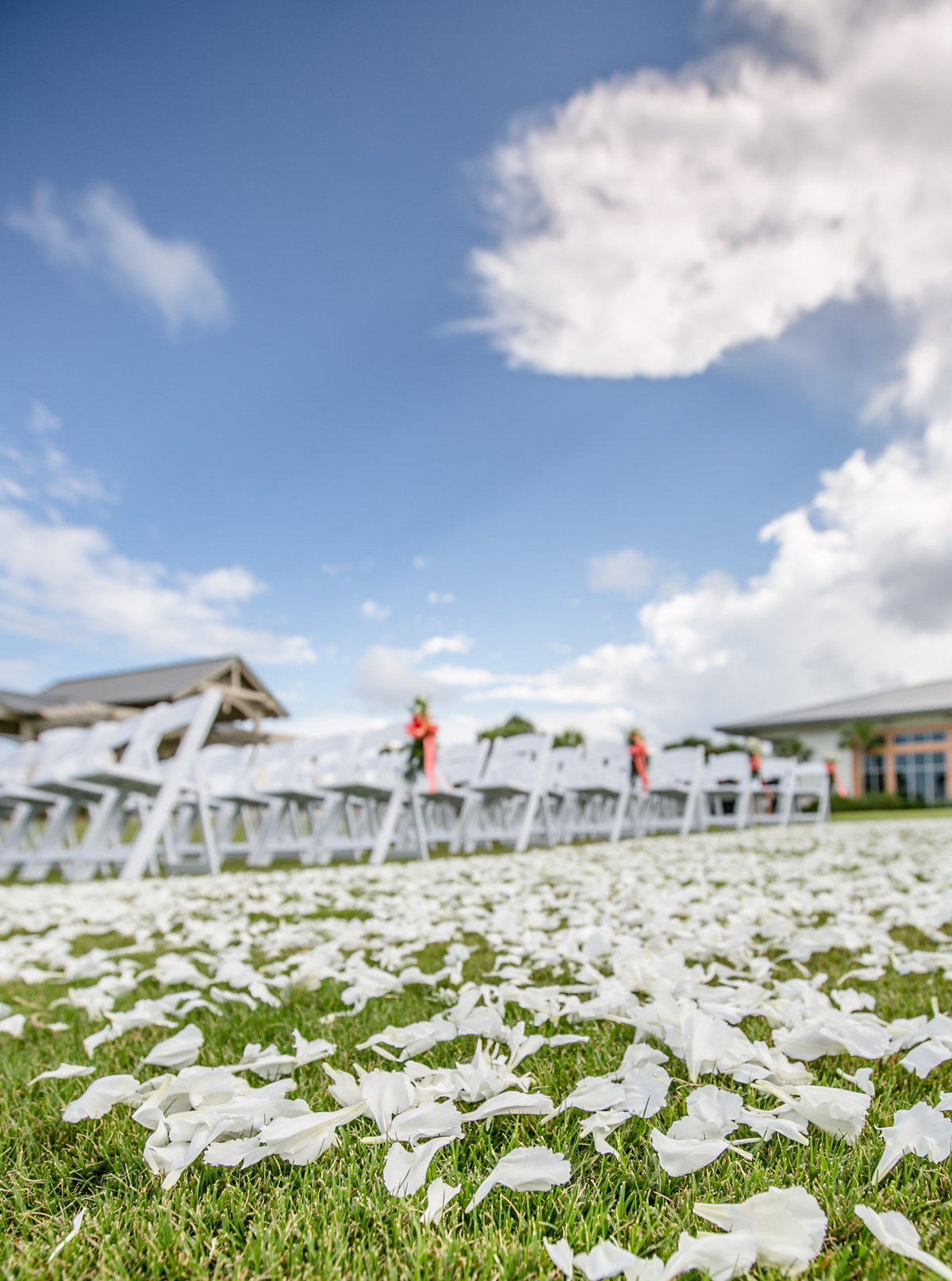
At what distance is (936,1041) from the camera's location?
4.78ft

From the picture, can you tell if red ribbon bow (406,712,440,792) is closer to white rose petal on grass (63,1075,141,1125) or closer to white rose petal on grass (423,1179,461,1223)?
white rose petal on grass (63,1075,141,1125)

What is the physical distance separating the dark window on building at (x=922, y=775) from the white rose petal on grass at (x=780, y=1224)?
41.6m

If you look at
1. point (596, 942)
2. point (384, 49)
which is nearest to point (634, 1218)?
point (596, 942)

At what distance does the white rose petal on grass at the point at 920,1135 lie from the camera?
3.30 ft

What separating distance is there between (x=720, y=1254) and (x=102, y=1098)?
0.98 metres

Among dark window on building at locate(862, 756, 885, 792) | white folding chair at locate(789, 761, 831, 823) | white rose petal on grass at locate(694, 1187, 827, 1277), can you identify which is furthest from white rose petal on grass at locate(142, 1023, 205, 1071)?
dark window on building at locate(862, 756, 885, 792)

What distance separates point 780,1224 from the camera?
0.79m

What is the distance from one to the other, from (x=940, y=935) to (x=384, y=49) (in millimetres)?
13779

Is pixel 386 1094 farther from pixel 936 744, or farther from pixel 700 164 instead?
pixel 936 744

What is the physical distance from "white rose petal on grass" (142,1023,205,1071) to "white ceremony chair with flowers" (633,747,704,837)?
11.2m

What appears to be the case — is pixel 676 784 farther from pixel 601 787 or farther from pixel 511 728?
pixel 511 728

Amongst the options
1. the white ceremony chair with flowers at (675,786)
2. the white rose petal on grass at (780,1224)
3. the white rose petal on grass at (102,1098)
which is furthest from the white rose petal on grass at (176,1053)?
the white ceremony chair with flowers at (675,786)

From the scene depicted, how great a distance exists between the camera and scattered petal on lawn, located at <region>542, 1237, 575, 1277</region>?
75cm

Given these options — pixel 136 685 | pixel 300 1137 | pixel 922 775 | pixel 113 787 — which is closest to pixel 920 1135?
pixel 300 1137
